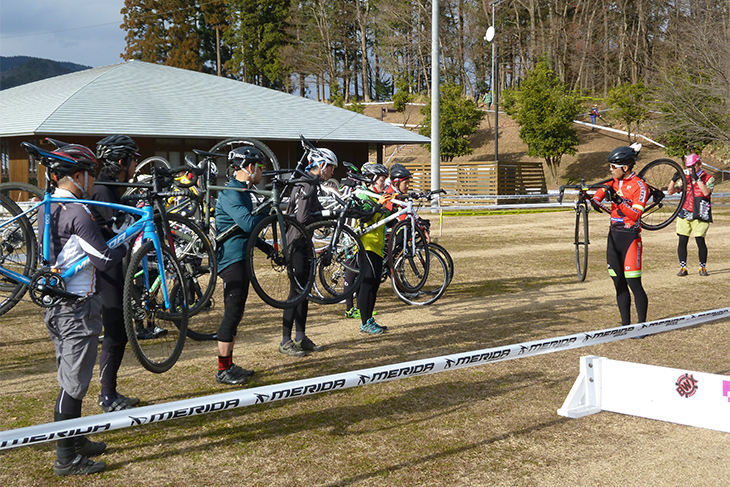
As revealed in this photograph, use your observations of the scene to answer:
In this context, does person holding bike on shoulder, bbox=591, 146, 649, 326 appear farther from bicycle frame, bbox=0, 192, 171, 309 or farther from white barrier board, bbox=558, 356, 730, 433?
bicycle frame, bbox=0, 192, 171, 309

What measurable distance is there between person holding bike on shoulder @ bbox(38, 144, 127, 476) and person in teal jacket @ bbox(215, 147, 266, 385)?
151 cm

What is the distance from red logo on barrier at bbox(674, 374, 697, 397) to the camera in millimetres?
4949

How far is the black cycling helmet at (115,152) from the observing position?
580 cm

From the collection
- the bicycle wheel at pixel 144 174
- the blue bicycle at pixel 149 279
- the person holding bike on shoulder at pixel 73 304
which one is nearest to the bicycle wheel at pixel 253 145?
the bicycle wheel at pixel 144 174

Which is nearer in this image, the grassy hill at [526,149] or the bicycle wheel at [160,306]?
the bicycle wheel at [160,306]

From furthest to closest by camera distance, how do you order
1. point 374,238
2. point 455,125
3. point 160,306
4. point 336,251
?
point 455,125, point 374,238, point 336,251, point 160,306

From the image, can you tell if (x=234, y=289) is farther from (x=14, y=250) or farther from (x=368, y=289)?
(x=14, y=250)

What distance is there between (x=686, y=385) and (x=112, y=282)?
4.38 m

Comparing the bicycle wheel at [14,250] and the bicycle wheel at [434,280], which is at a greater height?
the bicycle wheel at [14,250]

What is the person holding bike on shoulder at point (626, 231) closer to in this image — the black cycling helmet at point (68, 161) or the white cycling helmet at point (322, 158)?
the white cycling helmet at point (322, 158)

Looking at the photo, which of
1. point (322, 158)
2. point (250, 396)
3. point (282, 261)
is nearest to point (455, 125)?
point (322, 158)

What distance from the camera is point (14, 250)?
6.79m

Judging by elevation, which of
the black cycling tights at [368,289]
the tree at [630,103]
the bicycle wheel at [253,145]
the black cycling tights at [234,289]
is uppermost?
the tree at [630,103]

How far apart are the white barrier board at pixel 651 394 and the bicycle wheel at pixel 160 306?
3112 millimetres
